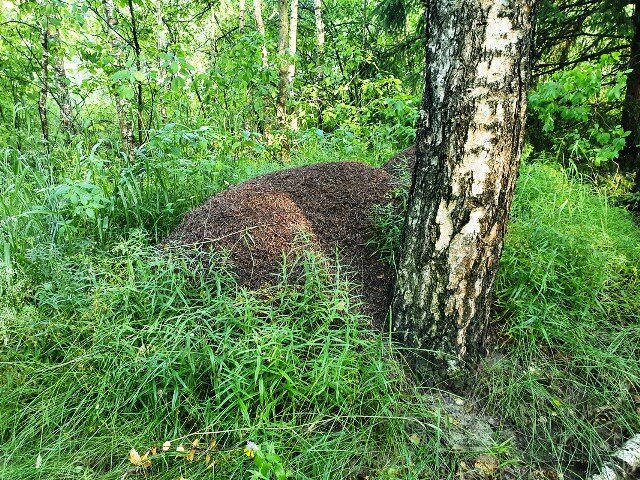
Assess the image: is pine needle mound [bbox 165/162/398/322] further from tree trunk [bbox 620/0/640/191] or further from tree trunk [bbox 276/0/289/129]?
tree trunk [bbox 620/0/640/191]

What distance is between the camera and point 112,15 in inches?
196

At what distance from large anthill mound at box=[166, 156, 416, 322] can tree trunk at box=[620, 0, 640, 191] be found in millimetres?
3426

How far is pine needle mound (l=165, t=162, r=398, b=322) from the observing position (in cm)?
254

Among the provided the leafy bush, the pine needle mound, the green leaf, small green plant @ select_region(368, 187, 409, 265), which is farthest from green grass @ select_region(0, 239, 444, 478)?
the leafy bush

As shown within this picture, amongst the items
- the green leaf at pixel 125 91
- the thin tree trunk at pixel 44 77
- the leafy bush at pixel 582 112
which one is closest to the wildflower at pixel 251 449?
the green leaf at pixel 125 91

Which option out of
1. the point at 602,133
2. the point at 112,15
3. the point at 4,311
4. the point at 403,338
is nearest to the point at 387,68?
the point at 602,133

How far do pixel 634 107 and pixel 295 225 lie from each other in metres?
4.38

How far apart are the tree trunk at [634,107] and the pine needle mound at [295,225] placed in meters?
3.40

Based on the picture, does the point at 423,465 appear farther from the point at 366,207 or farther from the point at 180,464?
the point at 366,207

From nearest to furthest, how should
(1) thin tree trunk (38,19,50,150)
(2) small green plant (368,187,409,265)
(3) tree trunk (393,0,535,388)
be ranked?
(3) tree trunk (393,0,535,388) < (2) small green plant (368,187,409,265) < (1) thin tree trunk (38,19,50,150)

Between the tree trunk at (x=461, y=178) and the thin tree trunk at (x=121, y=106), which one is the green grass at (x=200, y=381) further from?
the thin tree trunk at (x=121, y=106)

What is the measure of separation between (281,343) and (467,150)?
1.33m

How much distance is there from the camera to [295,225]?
2738 mm

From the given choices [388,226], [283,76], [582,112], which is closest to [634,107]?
[582,112]
